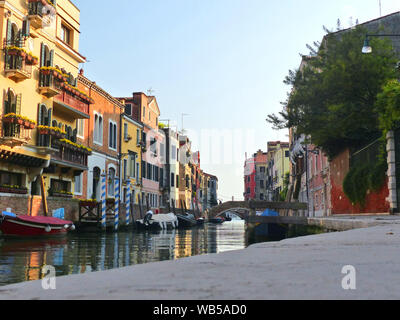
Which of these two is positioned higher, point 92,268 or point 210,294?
point 210,294

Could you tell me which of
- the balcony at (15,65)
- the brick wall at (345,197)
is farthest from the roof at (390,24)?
the balcony at (15,65)

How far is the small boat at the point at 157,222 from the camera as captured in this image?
86.4 feet

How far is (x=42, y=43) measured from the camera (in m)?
19.9

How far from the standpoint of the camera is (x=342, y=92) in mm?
18141

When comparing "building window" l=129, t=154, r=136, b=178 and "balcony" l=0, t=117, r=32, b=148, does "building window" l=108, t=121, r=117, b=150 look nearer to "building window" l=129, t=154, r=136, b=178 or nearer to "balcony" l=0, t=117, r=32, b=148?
"building window" l=129, t=154, r=136, b=178

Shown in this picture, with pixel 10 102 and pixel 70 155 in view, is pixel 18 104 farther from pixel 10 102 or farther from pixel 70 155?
pixel 70 155

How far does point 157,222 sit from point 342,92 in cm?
1359

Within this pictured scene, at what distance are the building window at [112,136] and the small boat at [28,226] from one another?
44.2 ft

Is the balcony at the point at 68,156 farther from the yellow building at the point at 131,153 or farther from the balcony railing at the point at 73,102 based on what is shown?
the yellow building at the point at 131,153

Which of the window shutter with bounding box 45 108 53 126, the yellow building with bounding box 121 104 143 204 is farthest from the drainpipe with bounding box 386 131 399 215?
the yellow building with bounding box 121 104 143 204

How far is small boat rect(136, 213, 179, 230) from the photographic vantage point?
2634 cm
